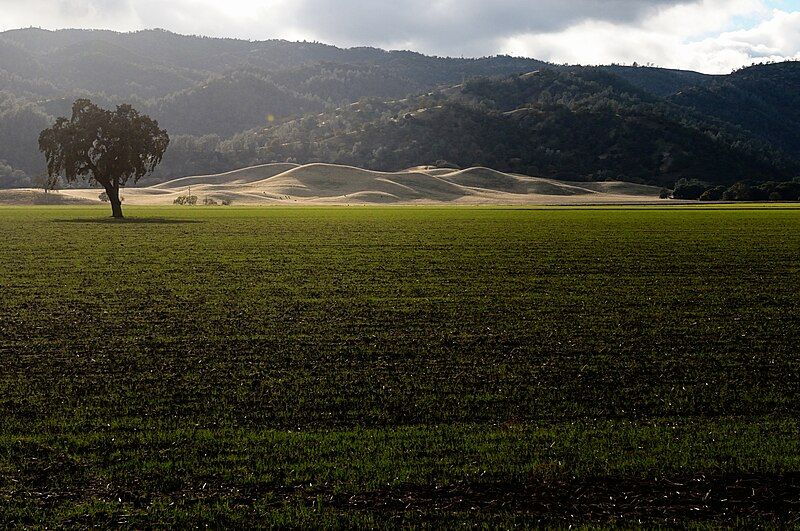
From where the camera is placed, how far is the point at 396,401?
42.8 ft

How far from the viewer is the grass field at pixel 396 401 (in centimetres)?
917

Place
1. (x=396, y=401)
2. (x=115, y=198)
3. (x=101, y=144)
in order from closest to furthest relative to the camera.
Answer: (x=396, y=401) < (x=101, y=144) < (x=115, y=198)

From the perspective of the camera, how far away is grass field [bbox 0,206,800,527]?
30.1 feet

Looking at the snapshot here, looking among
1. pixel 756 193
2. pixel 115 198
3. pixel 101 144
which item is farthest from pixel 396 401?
pixel 756 193

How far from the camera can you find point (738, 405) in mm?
12969

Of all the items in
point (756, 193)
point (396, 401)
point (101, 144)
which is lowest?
point (396, 401)

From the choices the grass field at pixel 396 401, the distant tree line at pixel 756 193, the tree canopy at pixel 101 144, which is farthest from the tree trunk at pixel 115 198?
the distant tree line at pixel 756 193

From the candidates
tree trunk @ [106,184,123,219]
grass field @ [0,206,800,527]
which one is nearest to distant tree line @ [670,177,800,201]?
tree trunk @ [106,184,123,219]

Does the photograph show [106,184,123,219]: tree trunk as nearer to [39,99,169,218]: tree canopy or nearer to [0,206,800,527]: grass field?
[39,99,169,218]: tree canopy

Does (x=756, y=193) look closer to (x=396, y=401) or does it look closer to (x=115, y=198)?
(x=115, y=198)

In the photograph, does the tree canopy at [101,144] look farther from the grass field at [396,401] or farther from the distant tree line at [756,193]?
the distant tree line at [756,193]

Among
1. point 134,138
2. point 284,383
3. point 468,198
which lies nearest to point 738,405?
point 284,383

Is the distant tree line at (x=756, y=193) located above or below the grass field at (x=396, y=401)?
above

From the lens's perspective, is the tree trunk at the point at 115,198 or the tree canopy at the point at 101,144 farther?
the tree trunk at the point at 115,198
